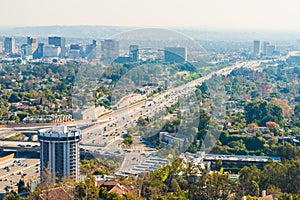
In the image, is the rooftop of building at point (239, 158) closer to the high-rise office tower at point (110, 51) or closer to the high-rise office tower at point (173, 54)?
the high-rise office tower at point (173, 54)

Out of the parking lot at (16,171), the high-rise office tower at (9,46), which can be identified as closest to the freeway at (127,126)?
the parking lot at (16,171)

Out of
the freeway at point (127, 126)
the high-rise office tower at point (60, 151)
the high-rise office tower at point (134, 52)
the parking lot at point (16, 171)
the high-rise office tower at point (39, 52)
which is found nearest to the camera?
the high-rise office tower at point (60, 151)

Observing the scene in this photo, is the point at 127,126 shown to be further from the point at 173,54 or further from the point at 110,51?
the point at 110,51

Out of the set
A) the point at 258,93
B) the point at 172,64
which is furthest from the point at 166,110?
the point at 258,93

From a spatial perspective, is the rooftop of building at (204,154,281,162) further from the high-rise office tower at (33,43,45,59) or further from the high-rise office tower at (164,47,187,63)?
the high-rise office tower at (33,43,45,59)

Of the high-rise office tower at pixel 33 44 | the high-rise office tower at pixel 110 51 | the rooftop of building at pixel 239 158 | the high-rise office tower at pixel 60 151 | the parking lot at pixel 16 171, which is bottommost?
the parking lot at pixel 16 171

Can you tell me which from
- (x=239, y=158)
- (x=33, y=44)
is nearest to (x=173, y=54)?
(x=239, y=158)
